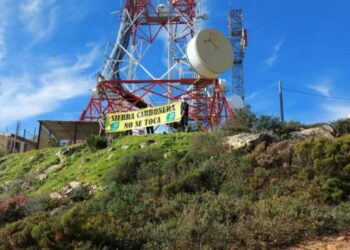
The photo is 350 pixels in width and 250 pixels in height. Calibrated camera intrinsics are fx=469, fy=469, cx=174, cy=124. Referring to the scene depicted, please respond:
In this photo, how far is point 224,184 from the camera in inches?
523

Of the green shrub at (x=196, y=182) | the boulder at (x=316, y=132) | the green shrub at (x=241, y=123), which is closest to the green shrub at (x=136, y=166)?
the green shrub at (x=196, y=182)

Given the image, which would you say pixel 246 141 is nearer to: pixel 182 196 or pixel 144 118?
pixel 182 196

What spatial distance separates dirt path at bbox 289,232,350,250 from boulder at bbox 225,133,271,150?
6825 millimetres

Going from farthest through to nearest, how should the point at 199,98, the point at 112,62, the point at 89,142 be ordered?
the point at 112,62 < the point at 199,98 < the point at 89,142

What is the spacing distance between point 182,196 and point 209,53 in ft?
41.2

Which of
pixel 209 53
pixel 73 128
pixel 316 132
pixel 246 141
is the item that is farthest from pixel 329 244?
pixel 73 128

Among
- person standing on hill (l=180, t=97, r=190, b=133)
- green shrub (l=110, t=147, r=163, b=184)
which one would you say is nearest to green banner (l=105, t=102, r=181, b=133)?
person standing on hill (l=180, t=97, r=190, b=133)

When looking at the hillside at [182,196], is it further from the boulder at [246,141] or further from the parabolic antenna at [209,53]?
the parabolic antenna at [209,53]

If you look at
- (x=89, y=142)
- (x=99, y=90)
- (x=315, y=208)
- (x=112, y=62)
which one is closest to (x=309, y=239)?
(x=315, y=208)

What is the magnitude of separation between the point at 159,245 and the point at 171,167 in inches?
248

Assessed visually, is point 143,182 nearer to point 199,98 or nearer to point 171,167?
point 171,167

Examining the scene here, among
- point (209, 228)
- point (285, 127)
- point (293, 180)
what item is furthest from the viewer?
point (285, 127)

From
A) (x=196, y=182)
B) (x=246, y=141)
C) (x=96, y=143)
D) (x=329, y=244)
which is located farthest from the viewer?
(x=96, y=143)

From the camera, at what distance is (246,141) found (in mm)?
16141
